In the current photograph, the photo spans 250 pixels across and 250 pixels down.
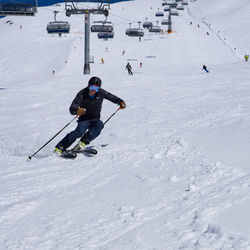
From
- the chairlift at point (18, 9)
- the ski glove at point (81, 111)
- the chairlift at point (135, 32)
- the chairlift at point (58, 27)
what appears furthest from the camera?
the chairlift at point (135, 32)

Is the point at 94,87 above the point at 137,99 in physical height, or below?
above

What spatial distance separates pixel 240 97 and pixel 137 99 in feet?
11.2

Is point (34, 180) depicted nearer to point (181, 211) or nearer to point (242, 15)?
point (181, 211)

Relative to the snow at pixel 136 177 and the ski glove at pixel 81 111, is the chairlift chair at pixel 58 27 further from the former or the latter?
the ski glove at pixel 81 111

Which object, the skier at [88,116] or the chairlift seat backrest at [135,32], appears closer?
the skier at [88,116]

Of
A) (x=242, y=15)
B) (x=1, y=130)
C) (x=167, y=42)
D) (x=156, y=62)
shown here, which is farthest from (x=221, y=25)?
(x=1, y=130)

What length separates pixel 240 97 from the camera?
1052cm

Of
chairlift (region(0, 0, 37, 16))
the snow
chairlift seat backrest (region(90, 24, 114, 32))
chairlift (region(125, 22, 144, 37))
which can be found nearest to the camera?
the snow

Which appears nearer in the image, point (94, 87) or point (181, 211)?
point (181, 211)

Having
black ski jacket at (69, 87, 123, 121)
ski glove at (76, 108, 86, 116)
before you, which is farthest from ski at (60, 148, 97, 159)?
ski glove at (76, 108, 86, 116)

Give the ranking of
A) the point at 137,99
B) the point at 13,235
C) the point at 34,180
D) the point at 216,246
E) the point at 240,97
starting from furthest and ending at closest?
the point at 137,99
the point at 240,97
the point at 34,180
the point at 13,235
the point at 216,246

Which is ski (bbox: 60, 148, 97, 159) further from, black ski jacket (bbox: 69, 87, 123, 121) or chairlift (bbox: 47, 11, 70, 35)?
chairlift (bbox: 47, 11, 70, 35)

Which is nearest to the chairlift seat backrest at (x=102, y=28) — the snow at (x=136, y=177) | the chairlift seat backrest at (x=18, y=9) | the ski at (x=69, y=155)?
the chairlift seat backrest at (x=18, y=9)

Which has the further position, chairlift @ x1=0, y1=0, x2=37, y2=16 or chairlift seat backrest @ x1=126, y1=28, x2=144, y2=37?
chairlift seat backrest @ x1=126, y1=28, x2=144, y2=37
